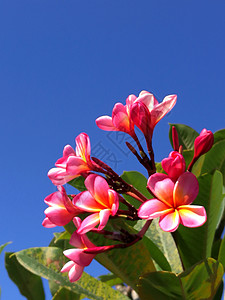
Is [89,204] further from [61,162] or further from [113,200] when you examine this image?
[61,162]

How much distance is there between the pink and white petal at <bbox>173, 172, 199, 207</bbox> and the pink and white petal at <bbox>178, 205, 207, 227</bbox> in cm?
2

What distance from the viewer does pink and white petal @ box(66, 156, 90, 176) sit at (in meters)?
0.96

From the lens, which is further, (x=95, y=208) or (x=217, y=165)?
(x=217, y=165)

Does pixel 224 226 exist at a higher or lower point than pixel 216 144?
lower

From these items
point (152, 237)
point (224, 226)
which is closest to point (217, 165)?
point (224, 226)

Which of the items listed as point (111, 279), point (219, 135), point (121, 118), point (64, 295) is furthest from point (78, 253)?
point (111, 279)

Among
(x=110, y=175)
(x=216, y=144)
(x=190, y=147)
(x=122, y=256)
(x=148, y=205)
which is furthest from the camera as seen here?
(x=190, y=147)

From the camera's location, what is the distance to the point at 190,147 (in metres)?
1.65

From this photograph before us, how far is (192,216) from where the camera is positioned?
771 millimetres

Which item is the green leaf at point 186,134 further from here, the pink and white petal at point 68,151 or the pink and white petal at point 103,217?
the pink and white petal at point 103,217

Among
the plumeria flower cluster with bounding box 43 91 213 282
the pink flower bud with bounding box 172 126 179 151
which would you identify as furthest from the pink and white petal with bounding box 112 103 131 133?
the pink flower bud with bounding box 172 126 179 151

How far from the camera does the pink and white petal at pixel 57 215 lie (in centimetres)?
92

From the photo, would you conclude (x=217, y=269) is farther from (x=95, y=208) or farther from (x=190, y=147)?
(x=190, y=147)

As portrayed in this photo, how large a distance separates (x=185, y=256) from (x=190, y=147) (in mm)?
576
